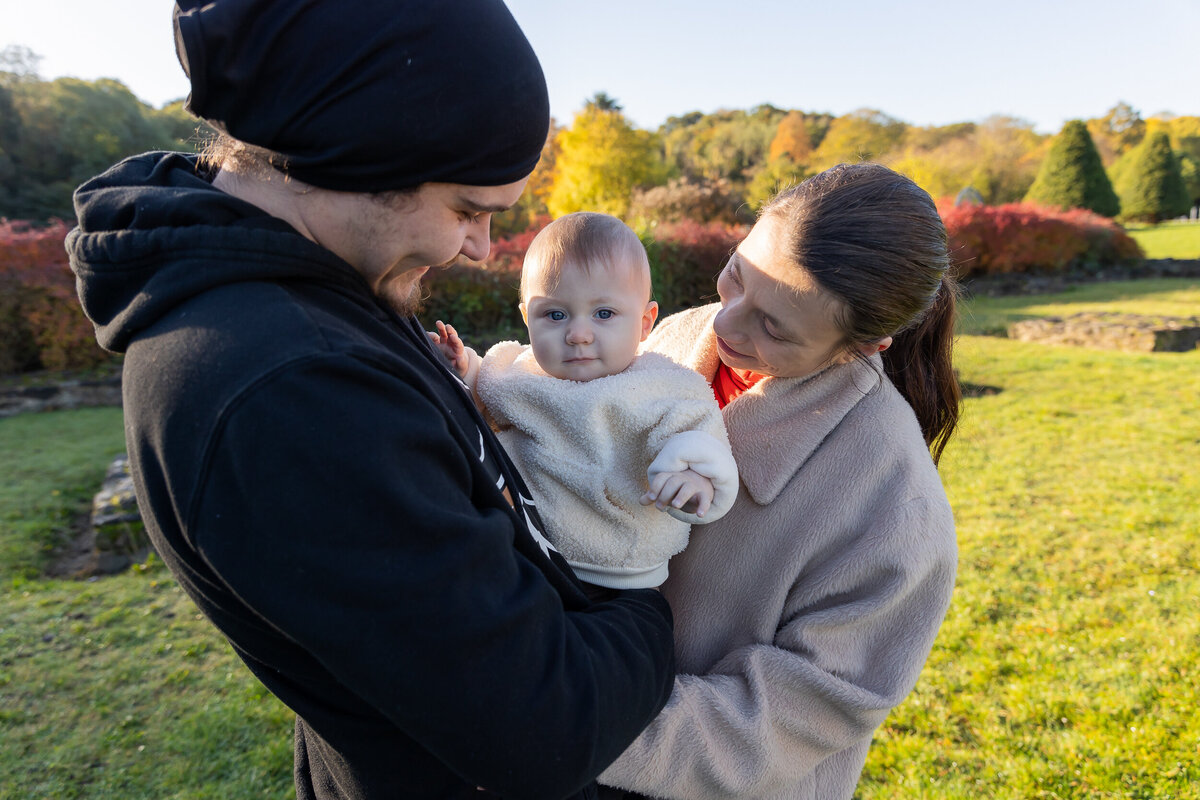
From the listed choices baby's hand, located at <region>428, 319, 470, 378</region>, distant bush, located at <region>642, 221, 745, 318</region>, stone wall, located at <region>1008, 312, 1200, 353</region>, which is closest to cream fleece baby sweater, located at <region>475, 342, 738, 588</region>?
baby's hand, located at <region>428, 319, 470, 378</region>

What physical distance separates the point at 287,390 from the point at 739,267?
48.5 inches

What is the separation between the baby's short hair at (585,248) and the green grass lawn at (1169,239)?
91.8ft

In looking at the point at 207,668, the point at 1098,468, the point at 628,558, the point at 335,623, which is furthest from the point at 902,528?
the point at 1098,468

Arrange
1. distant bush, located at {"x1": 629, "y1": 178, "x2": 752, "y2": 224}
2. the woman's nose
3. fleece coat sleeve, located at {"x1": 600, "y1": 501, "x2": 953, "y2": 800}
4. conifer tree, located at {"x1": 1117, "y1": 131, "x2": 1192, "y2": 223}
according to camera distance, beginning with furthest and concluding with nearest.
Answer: conifer tree, located at {"x1": 1117, "y1": 131, "x2": 1192, "y2": 223}, distant bush, located at {"x1": 629, "y1": 178, "x2": 752, "y2": 224}, the woman's nose, fleece coat sleeve, located at {"x1": 600, "y1": 501, "x2": 953, "y2": 800}

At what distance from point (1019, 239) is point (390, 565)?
23.1 meters

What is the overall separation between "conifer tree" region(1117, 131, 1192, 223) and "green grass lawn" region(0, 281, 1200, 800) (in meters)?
39.3

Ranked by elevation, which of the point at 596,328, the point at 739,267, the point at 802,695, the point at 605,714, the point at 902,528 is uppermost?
the point at 739,267

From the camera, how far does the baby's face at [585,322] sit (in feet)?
5.52

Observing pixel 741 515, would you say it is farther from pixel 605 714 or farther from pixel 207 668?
pixel 207 668

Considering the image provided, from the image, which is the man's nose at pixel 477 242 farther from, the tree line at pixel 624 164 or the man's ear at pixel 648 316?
the tree line at pixel 624 164

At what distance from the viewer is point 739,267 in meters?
1.82

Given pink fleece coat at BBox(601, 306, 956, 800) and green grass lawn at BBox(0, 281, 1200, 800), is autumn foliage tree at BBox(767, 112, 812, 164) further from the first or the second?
pink fleece coat at BBox(601, 306, 956, 800)

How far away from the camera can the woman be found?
1.43 metres

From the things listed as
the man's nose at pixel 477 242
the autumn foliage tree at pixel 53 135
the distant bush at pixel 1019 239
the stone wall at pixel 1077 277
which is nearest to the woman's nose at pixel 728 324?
the man's nose at pixel 477 242
